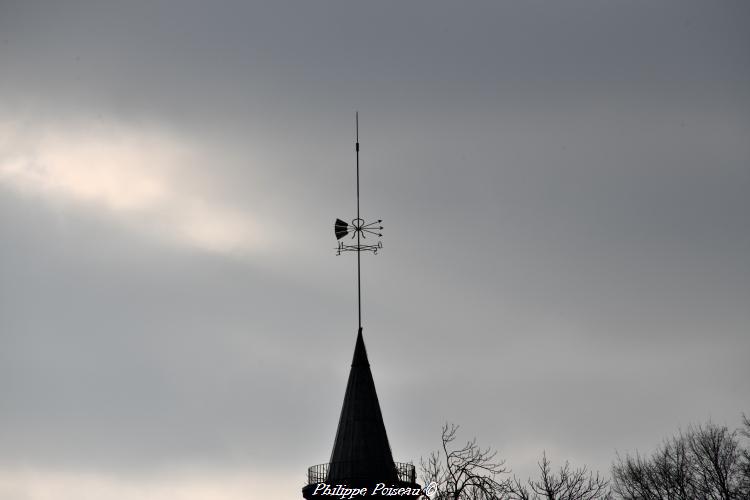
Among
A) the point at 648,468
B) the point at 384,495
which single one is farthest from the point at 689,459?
the point at 384,495

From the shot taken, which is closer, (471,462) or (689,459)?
(471,462)

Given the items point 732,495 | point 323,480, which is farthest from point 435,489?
point 732,495

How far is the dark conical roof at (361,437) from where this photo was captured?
33.0 meters

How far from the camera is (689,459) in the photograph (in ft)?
196

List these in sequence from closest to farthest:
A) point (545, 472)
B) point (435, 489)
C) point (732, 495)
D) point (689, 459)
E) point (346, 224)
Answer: point (435, 489) < point (346, 224) < point (545, 472) < point (732, 495) < point (689, 459)

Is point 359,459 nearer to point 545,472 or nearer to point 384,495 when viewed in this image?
point 384,495

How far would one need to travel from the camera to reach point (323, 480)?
33250 millimetres

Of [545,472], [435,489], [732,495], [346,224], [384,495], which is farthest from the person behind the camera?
[732,495]

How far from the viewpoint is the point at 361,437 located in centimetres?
3362

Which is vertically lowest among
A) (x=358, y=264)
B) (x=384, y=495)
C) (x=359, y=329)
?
(x=384, y=495)

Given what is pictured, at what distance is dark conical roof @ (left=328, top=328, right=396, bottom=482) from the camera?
33.0 m

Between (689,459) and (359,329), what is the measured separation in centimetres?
3241

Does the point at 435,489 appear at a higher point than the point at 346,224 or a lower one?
lower

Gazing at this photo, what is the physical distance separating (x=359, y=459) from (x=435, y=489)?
3.38m
